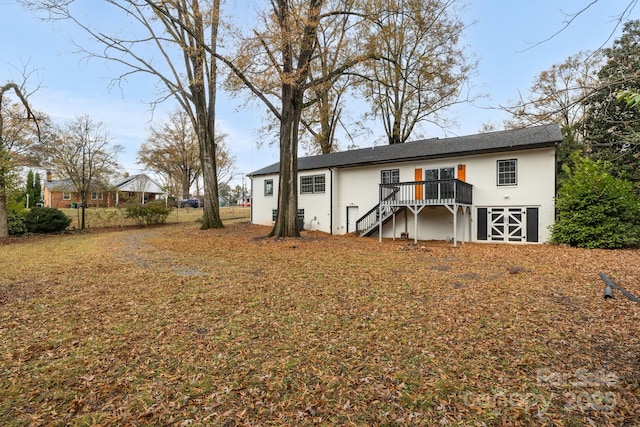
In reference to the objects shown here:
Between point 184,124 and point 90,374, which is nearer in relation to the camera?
point 90,374

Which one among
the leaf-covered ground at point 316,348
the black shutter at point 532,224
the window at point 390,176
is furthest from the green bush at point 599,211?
the window at point 390,176

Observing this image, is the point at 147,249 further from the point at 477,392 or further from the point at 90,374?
the point at 477,392

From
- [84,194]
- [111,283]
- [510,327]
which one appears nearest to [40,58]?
[84,194]

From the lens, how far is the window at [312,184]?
19.7 m

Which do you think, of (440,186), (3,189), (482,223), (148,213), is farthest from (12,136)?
(482,223)

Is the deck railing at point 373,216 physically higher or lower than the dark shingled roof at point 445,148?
lower

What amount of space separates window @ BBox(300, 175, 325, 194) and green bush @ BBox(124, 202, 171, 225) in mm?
10056

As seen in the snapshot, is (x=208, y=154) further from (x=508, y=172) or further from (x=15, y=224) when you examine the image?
(x=508, y=172)

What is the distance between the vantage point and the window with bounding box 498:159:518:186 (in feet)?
45.0

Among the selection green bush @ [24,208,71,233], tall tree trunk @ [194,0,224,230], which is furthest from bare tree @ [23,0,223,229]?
green bush @ [24,208,71,233]

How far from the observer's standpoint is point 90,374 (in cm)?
319

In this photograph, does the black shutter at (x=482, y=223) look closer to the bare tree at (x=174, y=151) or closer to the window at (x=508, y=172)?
the window at (x=508, y=172)

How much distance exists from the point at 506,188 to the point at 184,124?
32653 mm

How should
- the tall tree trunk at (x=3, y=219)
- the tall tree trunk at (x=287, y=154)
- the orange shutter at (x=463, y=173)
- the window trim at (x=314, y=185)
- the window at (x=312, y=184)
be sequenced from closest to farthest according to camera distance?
the tall tree trunk at (x=287, y=154) < the tall tree trunk at (x=3, y=219) < the orange shutter at (x=463, y=173) < the window trim at (x=314, y=185) < the window at (x=312, y=184)
